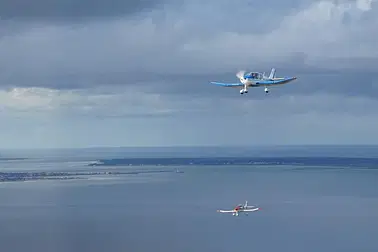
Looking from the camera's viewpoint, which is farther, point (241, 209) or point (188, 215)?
point (188, 215)

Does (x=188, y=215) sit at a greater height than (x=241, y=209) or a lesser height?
lesser

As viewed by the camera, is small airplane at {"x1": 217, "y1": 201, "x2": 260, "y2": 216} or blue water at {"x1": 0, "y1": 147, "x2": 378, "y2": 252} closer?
blue water at {"x1": 0, "y1": 147, "x2": 378, "y2": 252}

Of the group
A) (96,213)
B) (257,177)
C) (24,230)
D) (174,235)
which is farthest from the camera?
(257,177)

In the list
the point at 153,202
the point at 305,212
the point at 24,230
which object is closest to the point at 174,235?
the point at 24,230

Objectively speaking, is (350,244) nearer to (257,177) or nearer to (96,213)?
(96,213)

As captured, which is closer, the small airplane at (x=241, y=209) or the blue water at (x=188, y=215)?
A: the blue water at (x=188, y=215)

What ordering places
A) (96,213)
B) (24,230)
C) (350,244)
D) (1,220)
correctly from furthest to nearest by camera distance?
(96,213)
(1,220)
(24,230)
(350,244)

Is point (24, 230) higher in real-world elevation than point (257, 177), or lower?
lower

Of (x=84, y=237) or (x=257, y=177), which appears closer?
(x=84, y=237)
